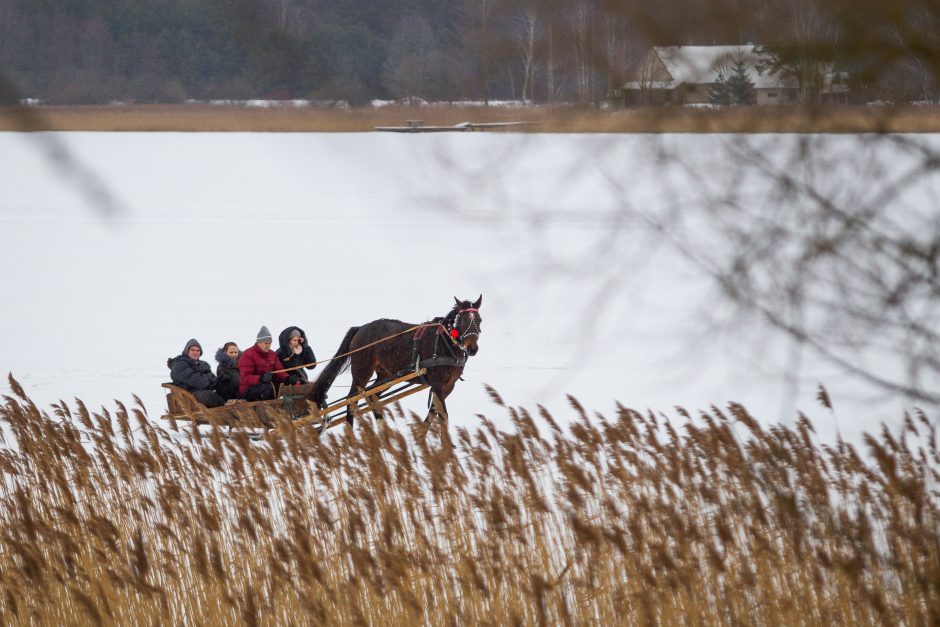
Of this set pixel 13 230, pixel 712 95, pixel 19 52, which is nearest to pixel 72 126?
pixel 19 52

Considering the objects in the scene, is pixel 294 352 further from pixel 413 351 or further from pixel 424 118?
pixel 424 118

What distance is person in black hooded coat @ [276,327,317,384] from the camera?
7.96 m

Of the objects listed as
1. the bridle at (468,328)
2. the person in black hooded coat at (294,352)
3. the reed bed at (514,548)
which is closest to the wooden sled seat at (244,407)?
the person in black hooded coat at (294,352)

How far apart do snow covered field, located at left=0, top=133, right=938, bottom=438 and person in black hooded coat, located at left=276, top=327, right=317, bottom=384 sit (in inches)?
45.9

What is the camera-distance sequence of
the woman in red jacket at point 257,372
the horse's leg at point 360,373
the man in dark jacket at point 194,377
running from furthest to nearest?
1. the horse's leg at point 360,373
2. the woman in red jacket at point 257,372
3. the man in dark jacket at point 194,377

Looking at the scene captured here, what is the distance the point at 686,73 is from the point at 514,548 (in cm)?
330

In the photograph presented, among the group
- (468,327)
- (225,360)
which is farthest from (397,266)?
(468,327)

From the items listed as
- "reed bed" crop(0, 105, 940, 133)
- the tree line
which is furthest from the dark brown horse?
the tree line

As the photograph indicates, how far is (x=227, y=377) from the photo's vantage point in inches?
305

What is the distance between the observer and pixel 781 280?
1.54 m

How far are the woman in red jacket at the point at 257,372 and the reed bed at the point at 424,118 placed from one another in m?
6.57

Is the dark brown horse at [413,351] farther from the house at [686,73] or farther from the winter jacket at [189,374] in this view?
the house at [686,73]

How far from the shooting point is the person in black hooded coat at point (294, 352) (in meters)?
7.96

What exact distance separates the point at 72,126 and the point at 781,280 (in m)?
1.12
